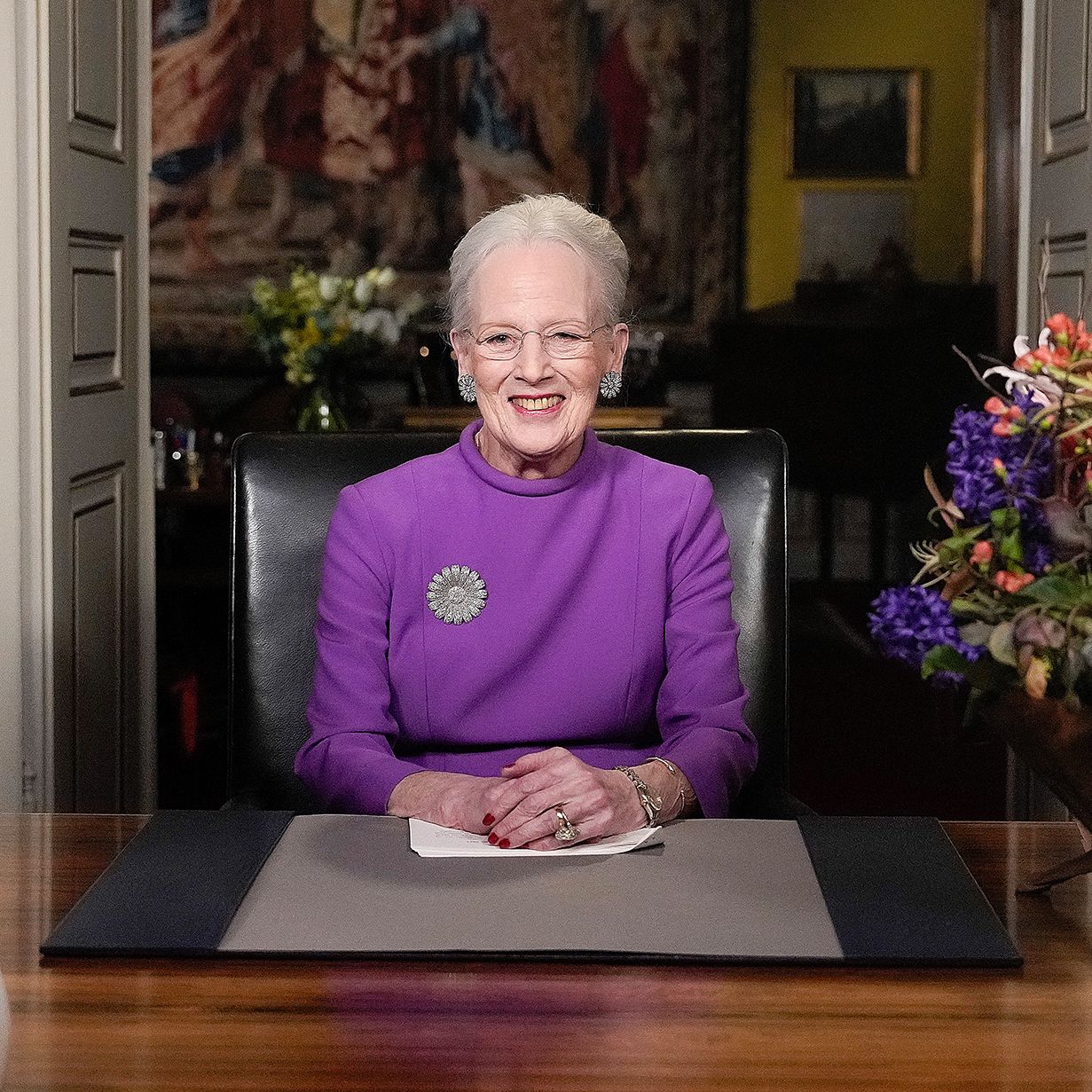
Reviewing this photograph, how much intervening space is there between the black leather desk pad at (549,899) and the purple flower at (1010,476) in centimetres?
30

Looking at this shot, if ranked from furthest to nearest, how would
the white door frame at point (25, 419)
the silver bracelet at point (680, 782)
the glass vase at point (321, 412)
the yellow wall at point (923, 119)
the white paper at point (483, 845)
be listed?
1. the yellow wall at point (923, 119)
2. the glass vase at point (321, 412)
3. the white door frame at point (25, 419)
4. the silver bracelet at point (680, 782)
5. the white paper at point (483, 845)

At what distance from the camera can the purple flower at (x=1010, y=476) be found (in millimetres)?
1087

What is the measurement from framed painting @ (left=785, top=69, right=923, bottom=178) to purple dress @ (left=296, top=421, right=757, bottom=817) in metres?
5.42

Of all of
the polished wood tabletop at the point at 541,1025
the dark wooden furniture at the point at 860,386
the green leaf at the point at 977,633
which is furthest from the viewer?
the dark wooden furniture at the point at 860,386

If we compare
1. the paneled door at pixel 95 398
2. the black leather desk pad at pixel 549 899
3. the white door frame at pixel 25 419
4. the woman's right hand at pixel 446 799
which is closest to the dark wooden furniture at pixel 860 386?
the paneled door at pixel 95 398

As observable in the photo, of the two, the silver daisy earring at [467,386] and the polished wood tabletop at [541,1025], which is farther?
the silver daisy earring at [467,386]

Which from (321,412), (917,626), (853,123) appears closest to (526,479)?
(917,626)

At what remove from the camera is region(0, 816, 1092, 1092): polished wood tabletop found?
958mm

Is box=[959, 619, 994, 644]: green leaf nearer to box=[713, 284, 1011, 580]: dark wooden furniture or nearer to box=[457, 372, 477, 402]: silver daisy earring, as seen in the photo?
box=[457, 372, 477, 402]: silver daisy earring

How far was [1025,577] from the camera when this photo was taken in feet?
3.47

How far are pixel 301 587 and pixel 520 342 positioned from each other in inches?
16.2

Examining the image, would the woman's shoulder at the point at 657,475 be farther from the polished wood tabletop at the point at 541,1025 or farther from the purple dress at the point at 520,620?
the polished wood tabletop at the point at 541,1025

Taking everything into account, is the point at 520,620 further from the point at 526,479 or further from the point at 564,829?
the point at 564,829

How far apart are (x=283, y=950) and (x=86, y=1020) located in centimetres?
15
